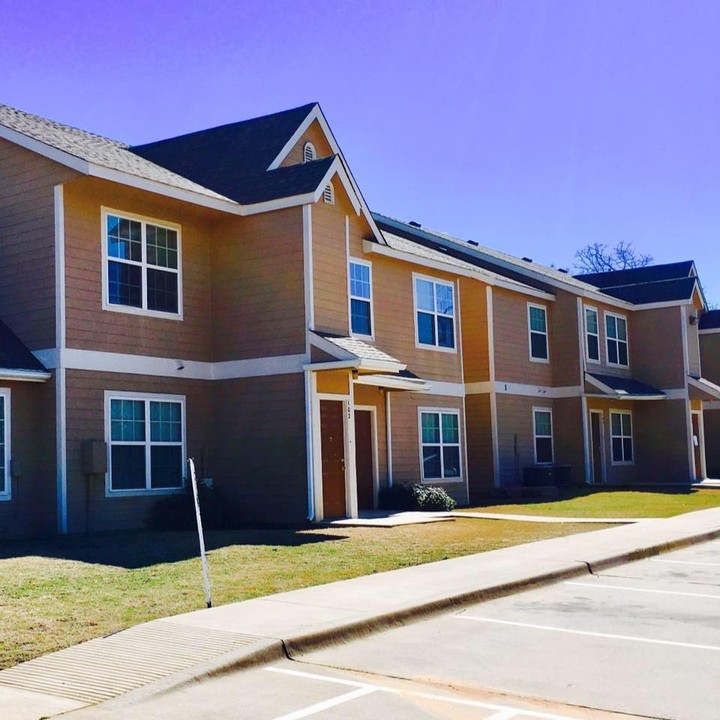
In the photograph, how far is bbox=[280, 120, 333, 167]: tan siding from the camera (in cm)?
2180

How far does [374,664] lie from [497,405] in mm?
21021

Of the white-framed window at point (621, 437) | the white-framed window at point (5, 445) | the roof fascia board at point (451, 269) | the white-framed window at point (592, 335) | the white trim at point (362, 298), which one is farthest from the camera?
the white-framed window at point (621, 437)

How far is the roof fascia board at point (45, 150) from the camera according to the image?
16656 mm

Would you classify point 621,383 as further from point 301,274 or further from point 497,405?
point 301,274

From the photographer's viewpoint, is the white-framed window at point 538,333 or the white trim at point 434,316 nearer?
the white trim at point 434,316

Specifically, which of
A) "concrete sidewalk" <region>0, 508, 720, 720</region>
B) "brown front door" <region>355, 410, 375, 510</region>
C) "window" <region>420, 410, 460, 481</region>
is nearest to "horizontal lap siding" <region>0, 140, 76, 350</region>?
"brown front door" <region>355, 410, 375, 510</region>

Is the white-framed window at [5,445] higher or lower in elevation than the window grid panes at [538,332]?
lower

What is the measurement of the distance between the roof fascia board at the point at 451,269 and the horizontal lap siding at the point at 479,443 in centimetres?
332

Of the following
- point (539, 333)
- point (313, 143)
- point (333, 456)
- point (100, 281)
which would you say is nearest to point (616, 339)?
point (539, 333)

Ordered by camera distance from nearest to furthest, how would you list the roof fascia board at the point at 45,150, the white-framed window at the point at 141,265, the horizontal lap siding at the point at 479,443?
1. the roof fascia board at the point at 45,150
2. the white-framed window at the point at 141,265
3. the horizontal lap siding at the point at 479,443

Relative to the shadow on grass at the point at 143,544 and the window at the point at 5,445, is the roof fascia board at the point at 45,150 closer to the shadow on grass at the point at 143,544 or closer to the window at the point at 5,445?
the window at the point at 5,445

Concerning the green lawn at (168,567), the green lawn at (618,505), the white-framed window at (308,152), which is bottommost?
the green lawn at (618,505)

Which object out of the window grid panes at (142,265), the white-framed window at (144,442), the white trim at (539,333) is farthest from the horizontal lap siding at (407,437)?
the white trim at (539,333)

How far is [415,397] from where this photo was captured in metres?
23.9
